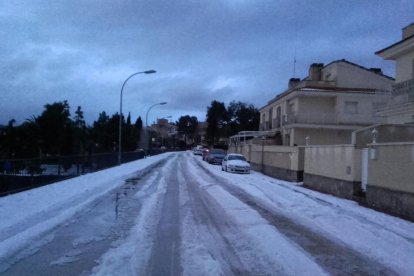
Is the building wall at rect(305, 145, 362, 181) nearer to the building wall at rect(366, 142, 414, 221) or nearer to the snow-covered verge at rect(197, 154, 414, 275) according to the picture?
the snow-covered verge at rect(197, 154, 414, 275)

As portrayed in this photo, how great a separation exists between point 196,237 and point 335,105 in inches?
1575

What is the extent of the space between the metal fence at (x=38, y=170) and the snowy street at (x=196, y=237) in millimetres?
746

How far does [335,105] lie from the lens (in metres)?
47.1

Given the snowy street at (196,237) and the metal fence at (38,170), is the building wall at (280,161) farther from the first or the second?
the metal fence at (38,170)

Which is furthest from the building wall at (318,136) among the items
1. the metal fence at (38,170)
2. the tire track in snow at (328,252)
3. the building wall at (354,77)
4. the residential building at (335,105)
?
the tire track in snow at (328,252)

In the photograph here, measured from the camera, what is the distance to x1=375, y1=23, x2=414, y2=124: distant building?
2617 cm

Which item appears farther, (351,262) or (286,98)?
(286,98)

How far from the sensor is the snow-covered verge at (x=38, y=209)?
9.28 meters

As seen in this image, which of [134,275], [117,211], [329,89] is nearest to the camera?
[134,275]

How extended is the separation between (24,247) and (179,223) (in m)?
3.83

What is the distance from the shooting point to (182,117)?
7215 inches

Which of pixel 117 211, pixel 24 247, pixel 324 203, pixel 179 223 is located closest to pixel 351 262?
pixel 179 223

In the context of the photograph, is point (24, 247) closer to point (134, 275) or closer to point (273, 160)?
point (134, 275)

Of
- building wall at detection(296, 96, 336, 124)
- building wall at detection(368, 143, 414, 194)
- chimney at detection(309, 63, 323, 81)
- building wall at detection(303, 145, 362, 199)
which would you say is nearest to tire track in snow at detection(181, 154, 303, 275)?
building wall at detection(368, 143, 414, 194)
